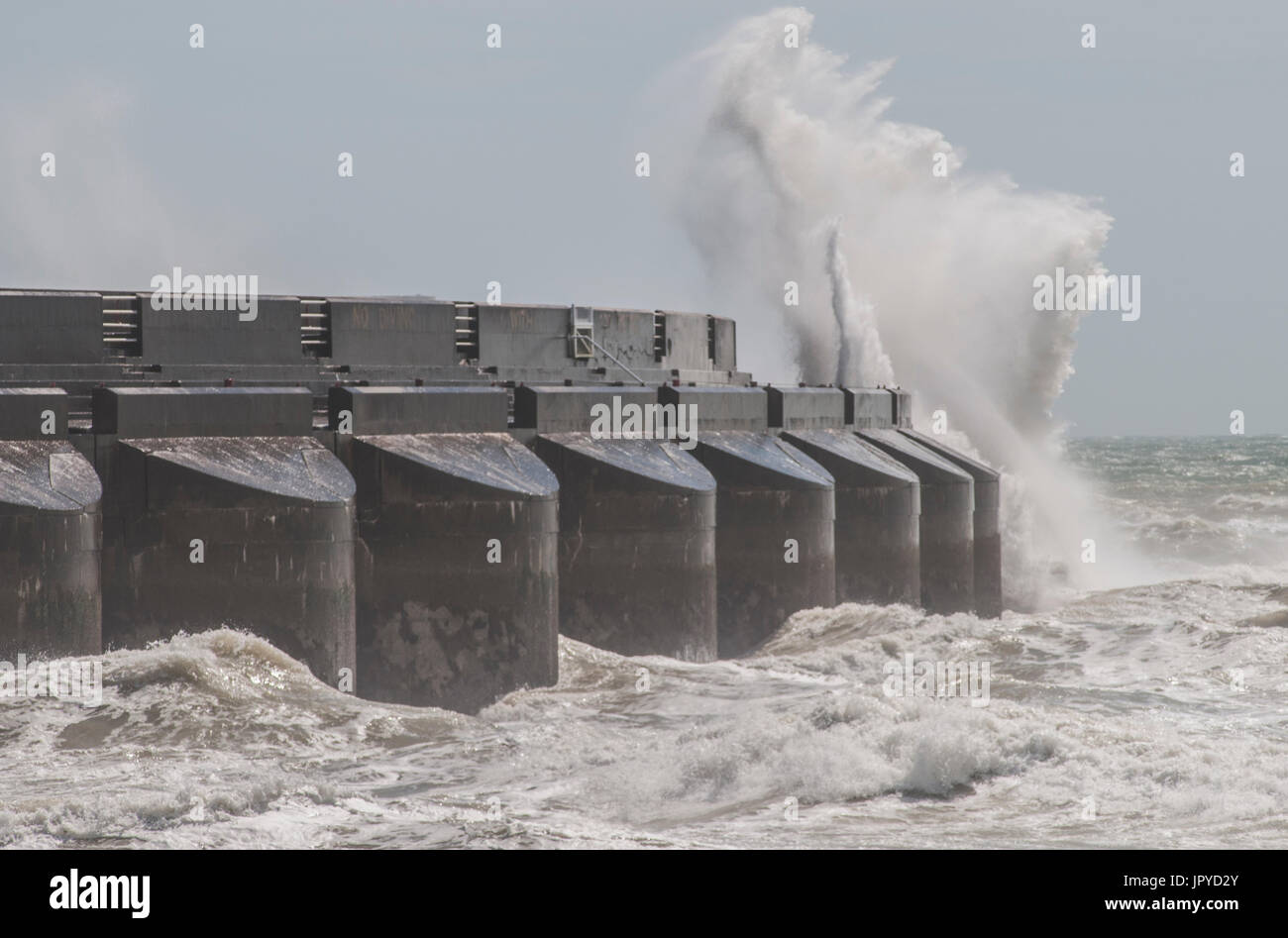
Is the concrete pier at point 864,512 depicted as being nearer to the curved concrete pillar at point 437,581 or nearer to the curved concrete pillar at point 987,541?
the curved concrete pillar at point 987,541

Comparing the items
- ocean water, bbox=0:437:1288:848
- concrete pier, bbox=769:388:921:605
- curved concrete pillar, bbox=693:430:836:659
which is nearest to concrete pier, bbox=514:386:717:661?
ocean water, bbox=0:437:1288:848

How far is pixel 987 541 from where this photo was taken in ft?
78.6

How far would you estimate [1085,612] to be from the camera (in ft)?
81.6

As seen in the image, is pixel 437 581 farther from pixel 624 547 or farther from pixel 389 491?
pixel 624 547

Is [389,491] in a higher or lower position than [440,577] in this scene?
higher

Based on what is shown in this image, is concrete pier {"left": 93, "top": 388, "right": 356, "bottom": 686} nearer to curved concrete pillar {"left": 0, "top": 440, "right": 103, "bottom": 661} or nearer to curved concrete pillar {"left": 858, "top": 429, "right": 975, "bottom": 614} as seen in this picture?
curved concrete pillar {"left": 0, "top": 440, "right": 103, "bottom": 661}

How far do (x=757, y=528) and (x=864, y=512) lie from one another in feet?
7.74

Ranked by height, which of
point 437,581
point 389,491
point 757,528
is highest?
point 389,491

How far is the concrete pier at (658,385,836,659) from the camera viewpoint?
765 inches

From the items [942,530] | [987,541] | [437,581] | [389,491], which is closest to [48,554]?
[389,491]

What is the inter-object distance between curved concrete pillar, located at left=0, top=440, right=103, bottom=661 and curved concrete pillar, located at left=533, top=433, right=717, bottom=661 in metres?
4.80

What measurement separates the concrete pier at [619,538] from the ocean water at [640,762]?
48 cm
